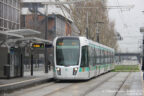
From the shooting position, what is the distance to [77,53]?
2231 cm

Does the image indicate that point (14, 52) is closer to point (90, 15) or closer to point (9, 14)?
point (9, 14)

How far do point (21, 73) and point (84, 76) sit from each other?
4977mm

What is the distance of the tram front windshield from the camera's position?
22141mm

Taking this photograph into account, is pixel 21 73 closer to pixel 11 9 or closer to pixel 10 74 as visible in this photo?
pixel 10 74

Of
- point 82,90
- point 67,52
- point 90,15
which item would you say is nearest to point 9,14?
point 90,15

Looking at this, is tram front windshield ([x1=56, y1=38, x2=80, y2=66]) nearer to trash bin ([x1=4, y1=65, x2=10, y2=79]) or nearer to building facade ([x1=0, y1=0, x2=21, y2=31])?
trash bin ([x1=4, y1=65, x2=10, y2=79])

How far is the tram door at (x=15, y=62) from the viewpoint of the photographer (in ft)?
75.7

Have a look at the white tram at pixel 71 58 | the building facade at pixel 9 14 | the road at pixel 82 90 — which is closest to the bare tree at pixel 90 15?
the building facade at pixel 9 14

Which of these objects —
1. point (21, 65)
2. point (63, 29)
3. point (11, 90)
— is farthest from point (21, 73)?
point (63, 29)

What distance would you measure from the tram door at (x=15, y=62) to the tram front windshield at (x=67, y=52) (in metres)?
3.07

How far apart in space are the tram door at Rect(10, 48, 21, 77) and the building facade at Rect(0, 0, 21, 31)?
1093 cm

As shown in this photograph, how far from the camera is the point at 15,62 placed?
23750 mm

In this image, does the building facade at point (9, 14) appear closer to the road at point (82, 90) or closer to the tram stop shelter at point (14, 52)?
the tram stop shelter at point (14, 52)

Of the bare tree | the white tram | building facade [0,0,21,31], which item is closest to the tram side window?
the white tram
